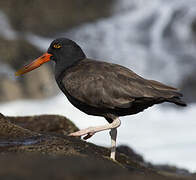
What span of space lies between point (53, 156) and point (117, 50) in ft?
68.1

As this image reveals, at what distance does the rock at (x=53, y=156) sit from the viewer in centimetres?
278

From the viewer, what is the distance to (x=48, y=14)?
23.7 m

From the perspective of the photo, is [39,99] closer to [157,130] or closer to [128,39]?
[157,130]

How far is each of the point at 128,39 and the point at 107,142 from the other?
9034 millimetres

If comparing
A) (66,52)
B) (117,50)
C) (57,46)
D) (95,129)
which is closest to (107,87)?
(95,129)

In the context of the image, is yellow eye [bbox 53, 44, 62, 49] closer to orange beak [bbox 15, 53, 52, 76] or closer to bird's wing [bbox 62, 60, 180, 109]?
orange beak [bbox 15, 53, 52, 76]

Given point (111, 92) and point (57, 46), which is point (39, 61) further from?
point (111, 92)

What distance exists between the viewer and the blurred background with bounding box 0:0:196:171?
1884 centimetres

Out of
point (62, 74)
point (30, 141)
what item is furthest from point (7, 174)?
point (62, 74)

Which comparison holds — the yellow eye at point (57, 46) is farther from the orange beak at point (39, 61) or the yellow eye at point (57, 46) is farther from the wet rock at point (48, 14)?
the wet rock at point (48, 14)

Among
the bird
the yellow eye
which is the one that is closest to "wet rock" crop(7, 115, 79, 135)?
A: the yellow eye

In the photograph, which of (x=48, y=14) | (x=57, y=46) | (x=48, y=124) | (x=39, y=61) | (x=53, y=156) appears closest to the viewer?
(x=53, y=156)

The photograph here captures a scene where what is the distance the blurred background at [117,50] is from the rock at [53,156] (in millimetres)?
8753

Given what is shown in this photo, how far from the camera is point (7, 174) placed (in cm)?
270
